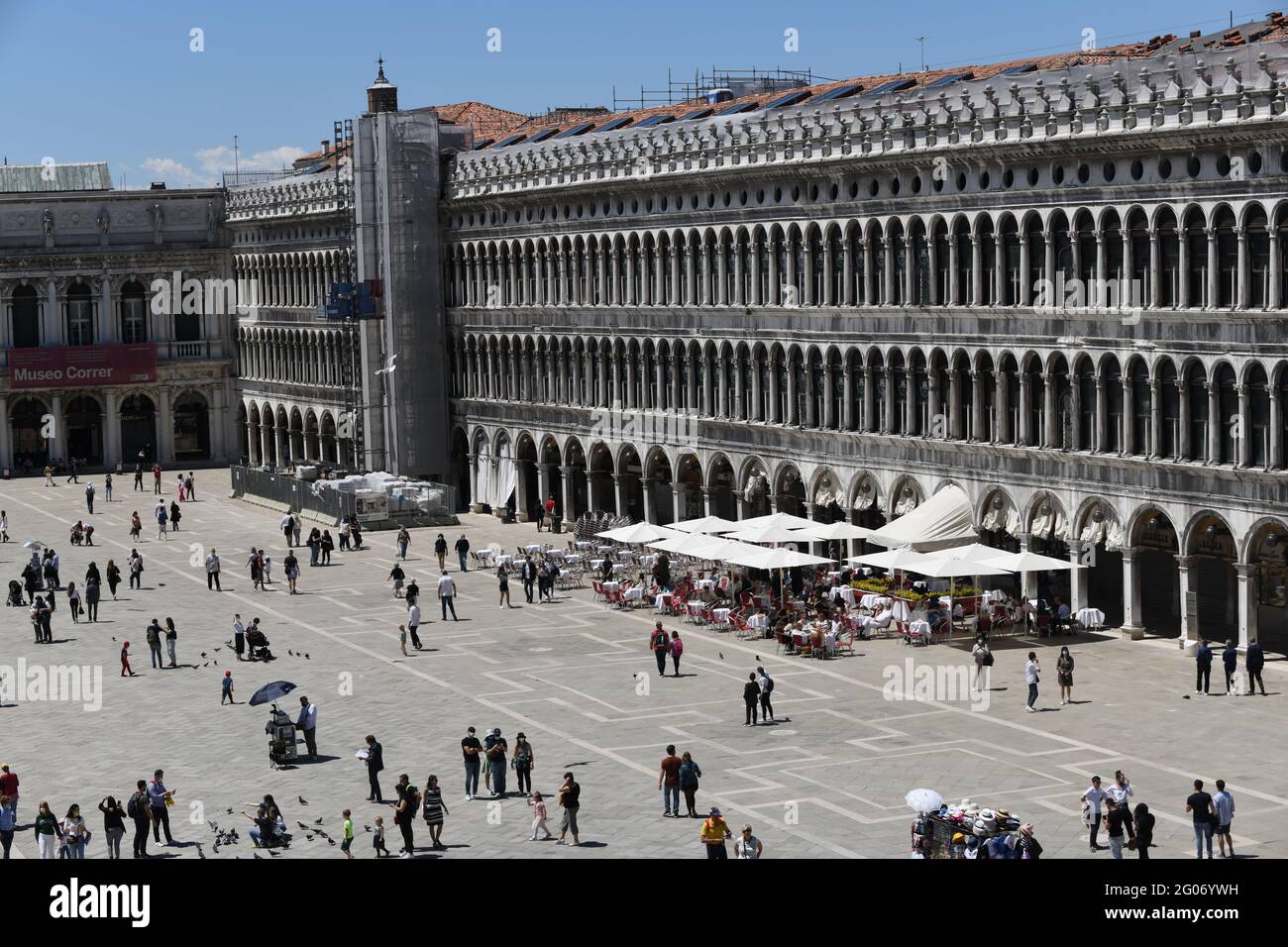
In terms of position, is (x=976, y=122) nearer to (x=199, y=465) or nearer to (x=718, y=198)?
(x=718, y=198)

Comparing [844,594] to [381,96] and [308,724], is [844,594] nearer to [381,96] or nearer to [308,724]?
[308,724]

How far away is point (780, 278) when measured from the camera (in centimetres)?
7175

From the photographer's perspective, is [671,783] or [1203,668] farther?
[1203,668]

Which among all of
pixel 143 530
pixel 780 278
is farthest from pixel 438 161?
pixel 780 278

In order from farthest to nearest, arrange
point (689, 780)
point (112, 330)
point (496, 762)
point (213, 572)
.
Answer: point (112, 330), point (213, 572), point (496, 762), point (689, 780)

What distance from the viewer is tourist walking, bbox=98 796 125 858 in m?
35.1

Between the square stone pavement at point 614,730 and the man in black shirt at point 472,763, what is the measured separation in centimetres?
41

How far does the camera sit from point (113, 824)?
3509 cm

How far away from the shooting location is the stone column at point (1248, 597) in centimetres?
5150

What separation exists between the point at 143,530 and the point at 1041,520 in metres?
46.0

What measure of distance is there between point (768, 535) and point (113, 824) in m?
31.7

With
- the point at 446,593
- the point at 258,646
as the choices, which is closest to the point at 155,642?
the point at 258,646

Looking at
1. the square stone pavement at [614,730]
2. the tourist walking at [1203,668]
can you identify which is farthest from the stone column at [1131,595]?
the tourist walking at [1203,668]

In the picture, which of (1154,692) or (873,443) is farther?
(873,443)
